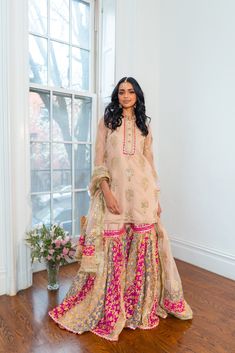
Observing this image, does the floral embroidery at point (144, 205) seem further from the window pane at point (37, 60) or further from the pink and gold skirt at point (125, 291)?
the window pane at point (37, 60)

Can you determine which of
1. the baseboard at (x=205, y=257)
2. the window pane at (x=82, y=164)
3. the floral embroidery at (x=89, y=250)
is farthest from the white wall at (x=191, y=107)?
the floral embroidery at (x=89, y=250)

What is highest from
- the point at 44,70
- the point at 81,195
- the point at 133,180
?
the point at 44,70

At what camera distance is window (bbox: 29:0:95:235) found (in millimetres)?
2455

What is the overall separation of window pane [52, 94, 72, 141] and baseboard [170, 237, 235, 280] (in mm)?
1483

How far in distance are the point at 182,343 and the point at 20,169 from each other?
1.53 metres

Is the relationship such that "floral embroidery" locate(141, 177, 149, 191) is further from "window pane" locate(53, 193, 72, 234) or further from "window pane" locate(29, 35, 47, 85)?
"window pane" locate(29, 35, 47, 85)

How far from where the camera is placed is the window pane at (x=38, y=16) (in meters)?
2.41

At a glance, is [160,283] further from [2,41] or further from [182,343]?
[2,41]

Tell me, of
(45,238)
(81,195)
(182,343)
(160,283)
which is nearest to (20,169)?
(45,238)

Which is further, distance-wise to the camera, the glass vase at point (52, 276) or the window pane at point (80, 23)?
the window pane at point (80, 23)

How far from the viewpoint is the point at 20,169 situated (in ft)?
6.94

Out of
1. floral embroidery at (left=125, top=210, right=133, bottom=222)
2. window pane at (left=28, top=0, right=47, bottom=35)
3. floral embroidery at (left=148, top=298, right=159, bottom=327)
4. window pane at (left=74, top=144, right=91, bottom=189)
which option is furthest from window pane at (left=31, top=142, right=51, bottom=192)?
floral embroidery at (left=148, top=298, right=159, bottom=327)

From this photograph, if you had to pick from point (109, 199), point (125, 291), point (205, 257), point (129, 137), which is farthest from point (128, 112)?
point (205, 257)

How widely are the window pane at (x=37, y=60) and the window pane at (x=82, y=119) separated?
369 mm
